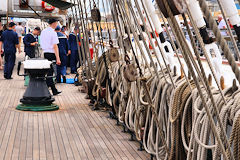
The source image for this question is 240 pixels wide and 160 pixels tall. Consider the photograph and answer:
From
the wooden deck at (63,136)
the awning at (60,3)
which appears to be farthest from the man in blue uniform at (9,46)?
the wooden deck at (63,136)

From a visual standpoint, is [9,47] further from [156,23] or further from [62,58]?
[156,23]

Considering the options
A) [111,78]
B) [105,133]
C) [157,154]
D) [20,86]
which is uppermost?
[20,86]

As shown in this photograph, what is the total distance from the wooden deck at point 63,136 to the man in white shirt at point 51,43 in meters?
1.25

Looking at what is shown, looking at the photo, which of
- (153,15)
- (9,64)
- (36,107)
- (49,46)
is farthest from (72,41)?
(153,15)

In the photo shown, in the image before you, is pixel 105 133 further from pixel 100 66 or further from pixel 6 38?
pixel 6 38

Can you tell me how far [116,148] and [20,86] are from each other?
5.85 m

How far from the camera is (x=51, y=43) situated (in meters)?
8.95

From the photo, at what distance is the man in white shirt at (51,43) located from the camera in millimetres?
8641

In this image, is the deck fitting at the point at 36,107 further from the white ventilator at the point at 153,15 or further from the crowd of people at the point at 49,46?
the white ventilator at the point at 153,15

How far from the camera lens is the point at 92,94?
24.1 ft

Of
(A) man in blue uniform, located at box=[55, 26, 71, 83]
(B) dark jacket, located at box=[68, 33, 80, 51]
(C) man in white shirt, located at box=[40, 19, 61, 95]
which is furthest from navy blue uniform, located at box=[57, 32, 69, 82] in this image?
(C) man in white shirt, located at box=[40, 19, 61, 95]

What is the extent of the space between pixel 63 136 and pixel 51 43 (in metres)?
4.13

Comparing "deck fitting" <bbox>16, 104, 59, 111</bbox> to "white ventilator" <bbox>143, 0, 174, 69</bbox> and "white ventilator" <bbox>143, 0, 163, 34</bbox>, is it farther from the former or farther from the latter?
"white ventilator" <bbox>143, 0, 163, 34</bbox>

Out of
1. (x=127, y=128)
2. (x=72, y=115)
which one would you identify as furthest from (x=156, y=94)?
(x=72, y=115)
